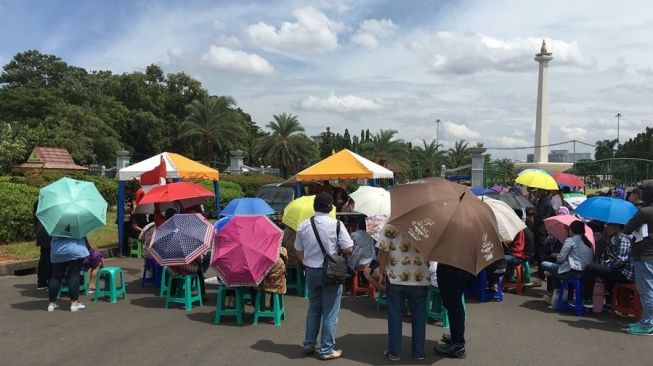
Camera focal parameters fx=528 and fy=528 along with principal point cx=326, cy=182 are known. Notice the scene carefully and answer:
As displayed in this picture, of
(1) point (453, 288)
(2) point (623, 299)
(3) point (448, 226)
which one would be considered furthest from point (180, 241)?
(2) point (623, 299)

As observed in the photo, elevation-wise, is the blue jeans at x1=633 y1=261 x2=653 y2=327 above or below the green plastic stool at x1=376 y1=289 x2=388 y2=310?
above

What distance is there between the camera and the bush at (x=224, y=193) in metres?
21.0

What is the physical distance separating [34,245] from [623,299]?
11.9 metres

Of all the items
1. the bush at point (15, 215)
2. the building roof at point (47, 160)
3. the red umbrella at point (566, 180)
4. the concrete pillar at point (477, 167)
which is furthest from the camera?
the building roof at point (47, 160)

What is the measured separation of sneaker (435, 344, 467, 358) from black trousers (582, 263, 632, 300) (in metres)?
2.84

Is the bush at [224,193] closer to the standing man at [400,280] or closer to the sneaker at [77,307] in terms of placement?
the sneaker at [77,307]

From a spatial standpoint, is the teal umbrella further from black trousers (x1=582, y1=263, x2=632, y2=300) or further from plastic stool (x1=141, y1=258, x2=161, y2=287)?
black trousers (x1=582, y1=263, x2=632, y2=300)

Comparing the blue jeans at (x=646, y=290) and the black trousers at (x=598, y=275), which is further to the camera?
the black trousers at (x=598, y=275)

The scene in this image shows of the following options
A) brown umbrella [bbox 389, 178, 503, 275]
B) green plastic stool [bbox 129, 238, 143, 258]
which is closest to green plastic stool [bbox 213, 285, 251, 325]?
brown umbrella [bbox 389, 178, 503, 275]

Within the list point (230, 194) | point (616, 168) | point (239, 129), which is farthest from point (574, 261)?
point (239, 129)

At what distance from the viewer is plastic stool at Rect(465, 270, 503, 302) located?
814 cm

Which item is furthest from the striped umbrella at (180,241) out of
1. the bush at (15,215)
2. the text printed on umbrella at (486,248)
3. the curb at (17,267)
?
the bush at (15,215)

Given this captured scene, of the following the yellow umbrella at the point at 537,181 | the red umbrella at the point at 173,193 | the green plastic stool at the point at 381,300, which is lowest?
the green plastic stool at the point at 381,300

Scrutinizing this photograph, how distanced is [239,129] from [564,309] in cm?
3677
